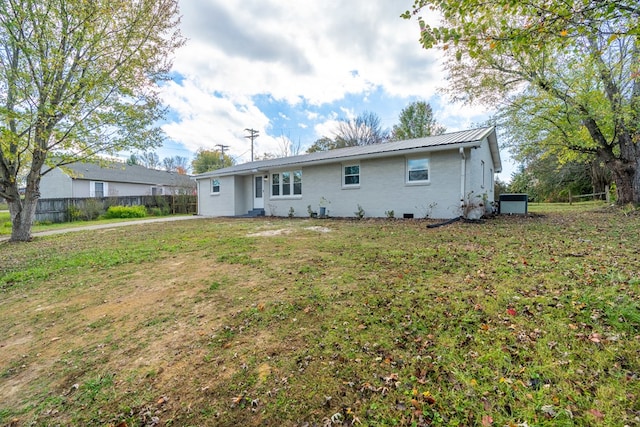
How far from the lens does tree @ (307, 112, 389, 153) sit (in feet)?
107

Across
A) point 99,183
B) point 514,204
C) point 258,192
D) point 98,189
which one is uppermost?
point 99,183

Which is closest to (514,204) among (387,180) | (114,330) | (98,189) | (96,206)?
(387,180)

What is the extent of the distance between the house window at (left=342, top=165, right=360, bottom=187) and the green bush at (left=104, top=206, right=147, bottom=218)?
15.5 meters

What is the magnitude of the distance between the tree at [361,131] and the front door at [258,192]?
18.4 metres

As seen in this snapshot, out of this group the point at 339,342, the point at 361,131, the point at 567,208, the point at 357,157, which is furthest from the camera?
the point at 361,131

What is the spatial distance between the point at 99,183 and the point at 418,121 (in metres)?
31.1

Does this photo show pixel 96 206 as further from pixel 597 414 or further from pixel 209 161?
pixel 597 414

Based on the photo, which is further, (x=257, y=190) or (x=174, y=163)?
(x=174, y=163)

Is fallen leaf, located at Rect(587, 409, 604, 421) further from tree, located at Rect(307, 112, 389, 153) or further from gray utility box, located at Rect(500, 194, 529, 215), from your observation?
tree, located at Rect(307, 112, 389, 153)

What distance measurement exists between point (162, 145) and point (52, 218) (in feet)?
39.9

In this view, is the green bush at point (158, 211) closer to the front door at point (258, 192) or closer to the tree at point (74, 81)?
the front door at point (258, 192)

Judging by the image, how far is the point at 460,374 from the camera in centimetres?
212

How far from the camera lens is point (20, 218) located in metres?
9.48

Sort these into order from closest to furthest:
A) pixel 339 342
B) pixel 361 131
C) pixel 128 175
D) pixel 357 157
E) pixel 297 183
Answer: pixel 339 342 < pixel 357 157 < pixel 297 183 < pixel 128 175 < pixel 361 131
